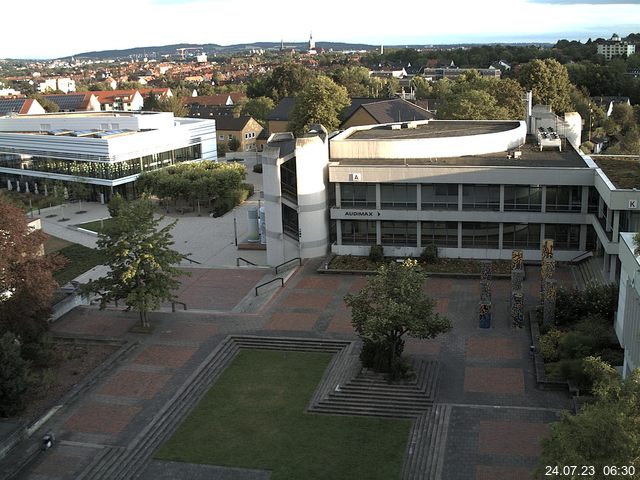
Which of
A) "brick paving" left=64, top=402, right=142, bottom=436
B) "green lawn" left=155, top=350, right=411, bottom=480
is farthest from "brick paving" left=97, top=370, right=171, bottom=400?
"green lawn" left=155, top=350, right=411, bottom=480

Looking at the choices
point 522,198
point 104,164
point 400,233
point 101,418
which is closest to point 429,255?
point 400,233

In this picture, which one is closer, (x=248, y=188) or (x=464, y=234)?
(x=464, y=234)

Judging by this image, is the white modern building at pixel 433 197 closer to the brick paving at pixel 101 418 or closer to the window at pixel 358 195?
the window at pixel 358 195

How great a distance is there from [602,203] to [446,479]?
22097 millimetres

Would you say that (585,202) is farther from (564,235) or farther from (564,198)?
(564,235)

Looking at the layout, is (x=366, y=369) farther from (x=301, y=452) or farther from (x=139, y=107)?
(x=139, y=107)

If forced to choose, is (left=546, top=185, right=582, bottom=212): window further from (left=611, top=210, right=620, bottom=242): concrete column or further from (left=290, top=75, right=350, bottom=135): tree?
(left=290, top=75, right=350, bottom=135): tree

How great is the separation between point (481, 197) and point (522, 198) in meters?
2.23

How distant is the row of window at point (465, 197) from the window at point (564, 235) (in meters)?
0.96

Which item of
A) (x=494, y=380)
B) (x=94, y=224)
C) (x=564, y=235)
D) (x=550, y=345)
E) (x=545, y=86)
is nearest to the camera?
(x=494, y=380)

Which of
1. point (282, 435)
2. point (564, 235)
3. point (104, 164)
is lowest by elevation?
point (282, 435)

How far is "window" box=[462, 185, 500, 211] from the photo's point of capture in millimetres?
40531

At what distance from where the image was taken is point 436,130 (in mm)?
51406

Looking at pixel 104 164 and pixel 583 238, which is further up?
pixel 104 164
